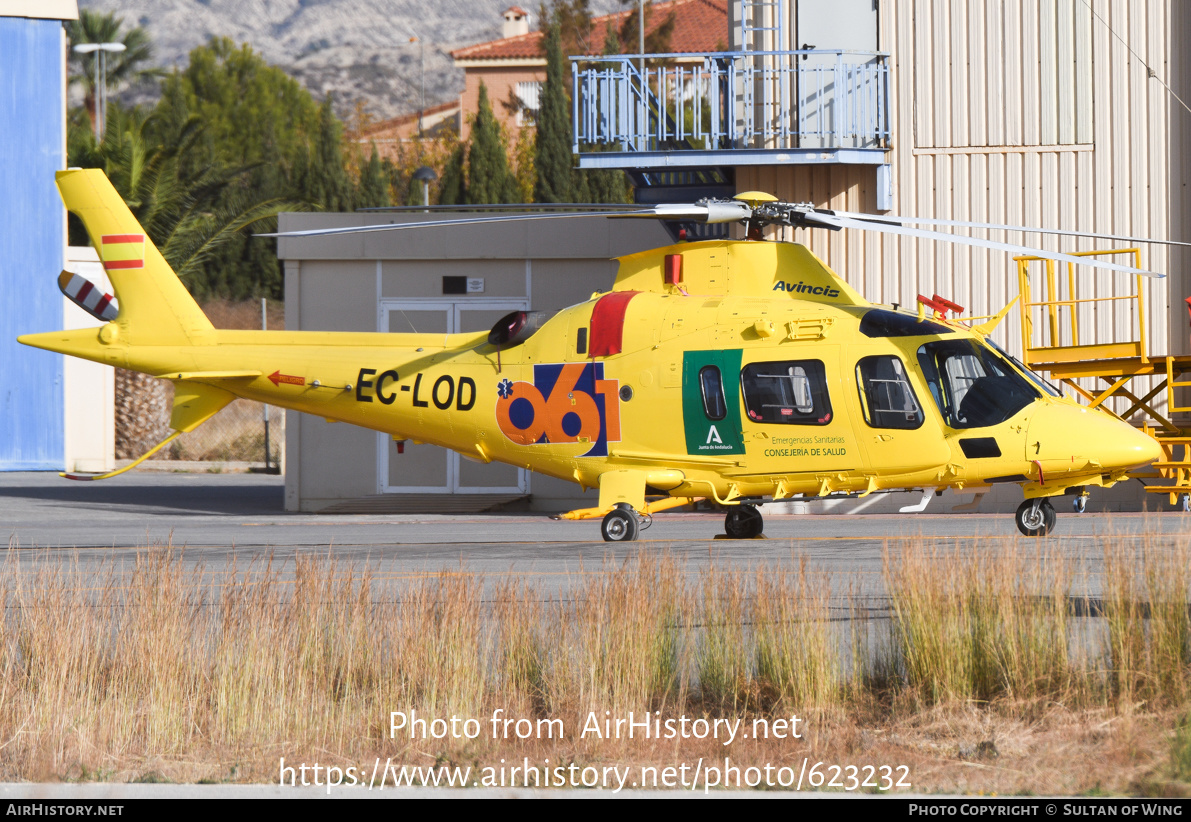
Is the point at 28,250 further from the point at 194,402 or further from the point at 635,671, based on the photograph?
the point at 635,671

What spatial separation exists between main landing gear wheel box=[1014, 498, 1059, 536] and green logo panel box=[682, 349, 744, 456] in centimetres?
297

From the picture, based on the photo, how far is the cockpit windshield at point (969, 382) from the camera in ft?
42.6

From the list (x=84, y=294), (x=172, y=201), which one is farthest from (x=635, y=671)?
(x=172, y=201)

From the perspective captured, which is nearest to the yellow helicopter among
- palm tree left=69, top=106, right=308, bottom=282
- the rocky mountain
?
palm tree left=69, top=106, right=308, bottom=282

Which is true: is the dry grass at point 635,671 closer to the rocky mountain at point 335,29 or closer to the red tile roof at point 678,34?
the red tile roof at point 678,34

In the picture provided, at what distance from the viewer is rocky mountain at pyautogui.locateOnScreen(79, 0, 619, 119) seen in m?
158

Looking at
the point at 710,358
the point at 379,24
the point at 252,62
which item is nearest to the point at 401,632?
the point at 710,358

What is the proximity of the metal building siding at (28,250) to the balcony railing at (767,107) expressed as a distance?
628 inches

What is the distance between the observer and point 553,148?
50312 millimetres

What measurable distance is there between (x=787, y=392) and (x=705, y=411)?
914mm

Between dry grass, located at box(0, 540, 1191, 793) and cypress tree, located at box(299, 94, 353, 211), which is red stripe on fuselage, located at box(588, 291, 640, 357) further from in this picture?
cypress tree, located at box(299, 94, 353, 211)

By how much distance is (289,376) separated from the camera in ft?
51.4

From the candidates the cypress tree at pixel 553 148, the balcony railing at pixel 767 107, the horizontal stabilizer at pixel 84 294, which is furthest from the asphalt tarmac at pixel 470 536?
the cypress tree at pixel 553 148

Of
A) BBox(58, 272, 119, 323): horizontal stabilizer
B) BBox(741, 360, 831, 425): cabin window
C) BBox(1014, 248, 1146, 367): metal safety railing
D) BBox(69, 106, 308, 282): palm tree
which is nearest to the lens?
BBox(741, 360, 831, 425): cabin window
